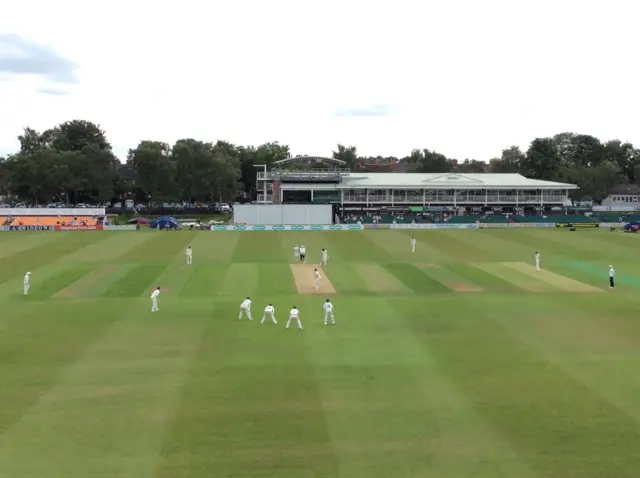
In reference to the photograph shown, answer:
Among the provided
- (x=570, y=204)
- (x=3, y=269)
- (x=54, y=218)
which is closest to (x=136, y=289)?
(x=3, y=269)

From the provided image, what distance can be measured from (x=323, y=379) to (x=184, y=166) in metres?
77.3

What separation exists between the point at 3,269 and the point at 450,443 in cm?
3132

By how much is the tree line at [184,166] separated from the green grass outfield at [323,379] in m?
57.0

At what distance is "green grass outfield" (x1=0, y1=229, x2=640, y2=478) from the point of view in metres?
11.2

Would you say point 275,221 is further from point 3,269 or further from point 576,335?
point 576,335

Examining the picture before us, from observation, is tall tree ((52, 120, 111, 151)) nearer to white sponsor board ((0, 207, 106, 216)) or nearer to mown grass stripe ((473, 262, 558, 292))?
white sponsor board ((0, 207, 106, 216))

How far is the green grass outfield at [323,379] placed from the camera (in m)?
11.2

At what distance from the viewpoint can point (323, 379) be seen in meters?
15.4

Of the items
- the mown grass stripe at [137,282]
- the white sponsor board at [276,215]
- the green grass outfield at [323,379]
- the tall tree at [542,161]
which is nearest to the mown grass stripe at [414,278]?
the green grass outfield at [323,379]

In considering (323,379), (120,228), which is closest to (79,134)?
(120,228)

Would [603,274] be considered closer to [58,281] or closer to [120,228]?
[58,281]

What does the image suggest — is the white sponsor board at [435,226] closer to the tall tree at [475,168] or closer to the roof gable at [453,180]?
the roof gable at [453,180]

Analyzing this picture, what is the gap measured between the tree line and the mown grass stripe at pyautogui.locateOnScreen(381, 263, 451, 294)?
55943 mm

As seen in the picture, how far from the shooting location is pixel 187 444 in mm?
11703
